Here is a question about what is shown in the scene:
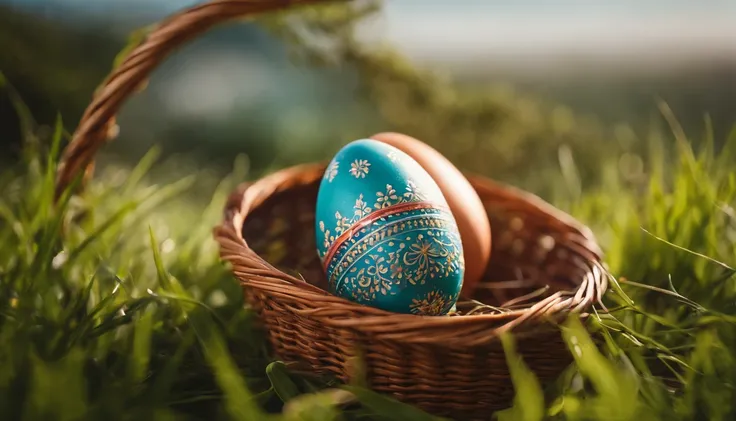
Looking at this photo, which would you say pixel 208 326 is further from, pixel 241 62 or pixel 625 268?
pixel 241 62

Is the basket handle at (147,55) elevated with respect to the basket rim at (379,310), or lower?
elevated

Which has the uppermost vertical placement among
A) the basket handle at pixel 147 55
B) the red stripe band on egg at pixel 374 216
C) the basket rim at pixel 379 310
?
the basket handle at pixel 147 55

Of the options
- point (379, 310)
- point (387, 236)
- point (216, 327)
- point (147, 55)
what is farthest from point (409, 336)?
point (147, 55)

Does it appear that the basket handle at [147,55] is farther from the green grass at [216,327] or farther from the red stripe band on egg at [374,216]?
the red stripe band on egg at [374,216]

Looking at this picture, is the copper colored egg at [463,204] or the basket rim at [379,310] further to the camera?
the copper colored egg at [463,204]

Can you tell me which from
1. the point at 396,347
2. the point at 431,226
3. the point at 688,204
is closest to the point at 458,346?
the point at 396,347

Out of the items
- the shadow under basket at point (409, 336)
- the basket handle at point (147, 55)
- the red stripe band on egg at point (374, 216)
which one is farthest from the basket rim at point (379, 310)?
the basket handle at point (147, 55)
